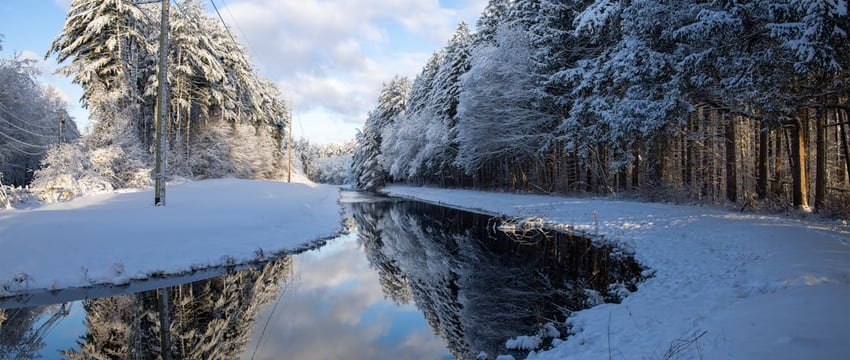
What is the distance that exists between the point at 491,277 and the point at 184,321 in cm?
583

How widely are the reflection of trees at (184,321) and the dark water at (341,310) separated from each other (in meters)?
0.02

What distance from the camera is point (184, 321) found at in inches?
231

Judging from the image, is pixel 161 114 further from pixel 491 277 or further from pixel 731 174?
pixel 731 174

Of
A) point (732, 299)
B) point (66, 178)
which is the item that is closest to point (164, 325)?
point (732, 299)

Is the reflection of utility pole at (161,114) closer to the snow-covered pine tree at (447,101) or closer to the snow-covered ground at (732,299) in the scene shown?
the snow-covered ground at (732,299)

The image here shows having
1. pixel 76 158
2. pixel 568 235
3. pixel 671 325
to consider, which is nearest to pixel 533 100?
pixel 568 235

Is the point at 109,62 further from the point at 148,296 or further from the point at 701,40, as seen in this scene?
the point at 701,40

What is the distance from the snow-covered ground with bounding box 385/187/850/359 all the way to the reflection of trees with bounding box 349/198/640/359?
0.79 m

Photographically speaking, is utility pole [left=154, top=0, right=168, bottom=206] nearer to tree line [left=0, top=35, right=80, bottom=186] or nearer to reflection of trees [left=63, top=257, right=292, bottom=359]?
reflection of trees [left=63, top=257, right=292, bottom=359]

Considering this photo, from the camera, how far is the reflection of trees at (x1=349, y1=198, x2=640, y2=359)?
237 inches

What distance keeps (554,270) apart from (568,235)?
4.80m

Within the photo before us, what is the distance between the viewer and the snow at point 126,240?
712 centimetres

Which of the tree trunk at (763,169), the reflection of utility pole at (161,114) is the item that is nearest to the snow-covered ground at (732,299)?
the tree trunk at (763,169)

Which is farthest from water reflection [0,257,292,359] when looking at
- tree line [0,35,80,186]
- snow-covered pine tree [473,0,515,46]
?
snow-covered pine tree [473,0,515,46]
